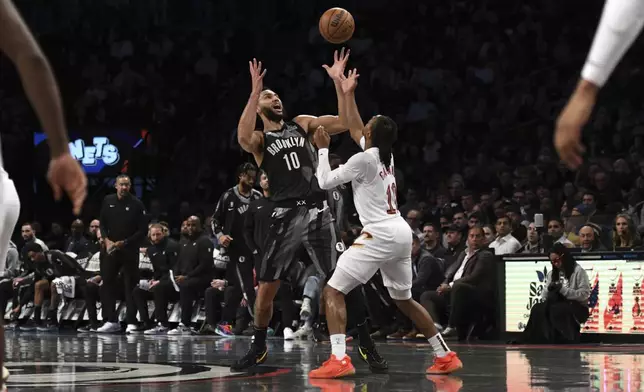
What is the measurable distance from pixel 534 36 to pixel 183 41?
8306mm

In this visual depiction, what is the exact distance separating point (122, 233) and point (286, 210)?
25.5 ft

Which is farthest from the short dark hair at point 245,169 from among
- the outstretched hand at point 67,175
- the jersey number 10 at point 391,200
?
the outstretched hand at point 67,175

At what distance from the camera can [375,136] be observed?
873 centimetres

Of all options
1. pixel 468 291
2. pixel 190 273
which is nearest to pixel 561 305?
pixel 468 291

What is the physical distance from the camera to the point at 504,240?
1434 centimetres

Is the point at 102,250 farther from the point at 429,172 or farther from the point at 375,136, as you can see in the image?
the point at 375,136

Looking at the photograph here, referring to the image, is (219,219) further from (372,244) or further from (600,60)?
(600,60)

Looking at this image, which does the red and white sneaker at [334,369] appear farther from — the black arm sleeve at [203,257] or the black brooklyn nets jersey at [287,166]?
the black arm sleeve at [203,257]

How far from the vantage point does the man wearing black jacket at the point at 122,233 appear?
16391 millimetres

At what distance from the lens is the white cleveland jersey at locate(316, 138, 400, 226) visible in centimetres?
853

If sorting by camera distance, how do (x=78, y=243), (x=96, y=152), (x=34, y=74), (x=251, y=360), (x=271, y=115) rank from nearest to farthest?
(x=34, y=74) → (x=251, y=360) → (x=271, y=115) → (x=78, y=243) → (x=96, y=152)

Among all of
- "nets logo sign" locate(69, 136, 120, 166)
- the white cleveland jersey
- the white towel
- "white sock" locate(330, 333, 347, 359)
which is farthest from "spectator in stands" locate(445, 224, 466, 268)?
"nets logo sign" locate(69, 136, 120, 166)

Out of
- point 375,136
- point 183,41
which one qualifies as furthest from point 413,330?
point 183,41

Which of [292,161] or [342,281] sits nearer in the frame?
[342,281]
